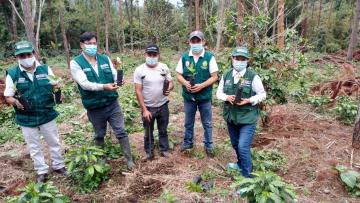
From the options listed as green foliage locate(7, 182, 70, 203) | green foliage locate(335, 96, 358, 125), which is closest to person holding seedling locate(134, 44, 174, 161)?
green foliage locate(7, 182, 70, 203)

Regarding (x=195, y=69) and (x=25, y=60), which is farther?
(x=195, y=69)

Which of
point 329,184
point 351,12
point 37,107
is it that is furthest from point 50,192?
point 351,12

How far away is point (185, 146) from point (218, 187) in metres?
1.22

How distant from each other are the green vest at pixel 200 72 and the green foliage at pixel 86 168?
156 cm

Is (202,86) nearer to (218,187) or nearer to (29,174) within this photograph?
(218,187)

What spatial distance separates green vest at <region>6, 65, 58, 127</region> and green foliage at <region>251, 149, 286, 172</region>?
2.95 meters

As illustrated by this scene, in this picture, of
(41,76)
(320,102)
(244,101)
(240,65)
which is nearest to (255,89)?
(244,101)

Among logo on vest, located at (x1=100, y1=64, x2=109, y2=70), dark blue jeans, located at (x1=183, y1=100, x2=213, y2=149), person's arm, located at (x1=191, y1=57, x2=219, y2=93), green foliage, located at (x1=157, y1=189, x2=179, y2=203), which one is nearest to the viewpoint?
green foliage, located at (x1=157, y1=189, x2=179, y2=203)

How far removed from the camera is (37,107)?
4344mm

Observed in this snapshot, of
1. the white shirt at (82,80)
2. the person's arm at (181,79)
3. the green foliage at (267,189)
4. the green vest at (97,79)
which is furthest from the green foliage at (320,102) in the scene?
the white shirt at (82,80)

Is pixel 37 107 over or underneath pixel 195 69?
underneath

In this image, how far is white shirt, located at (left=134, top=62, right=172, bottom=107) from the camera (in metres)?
4.73

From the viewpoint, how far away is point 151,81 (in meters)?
4.73

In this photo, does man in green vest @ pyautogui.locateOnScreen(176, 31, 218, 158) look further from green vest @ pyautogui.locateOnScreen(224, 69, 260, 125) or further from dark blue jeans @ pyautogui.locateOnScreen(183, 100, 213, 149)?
green vest @ pyautogui.locateOnScreen(224, 69, 260, 125)
